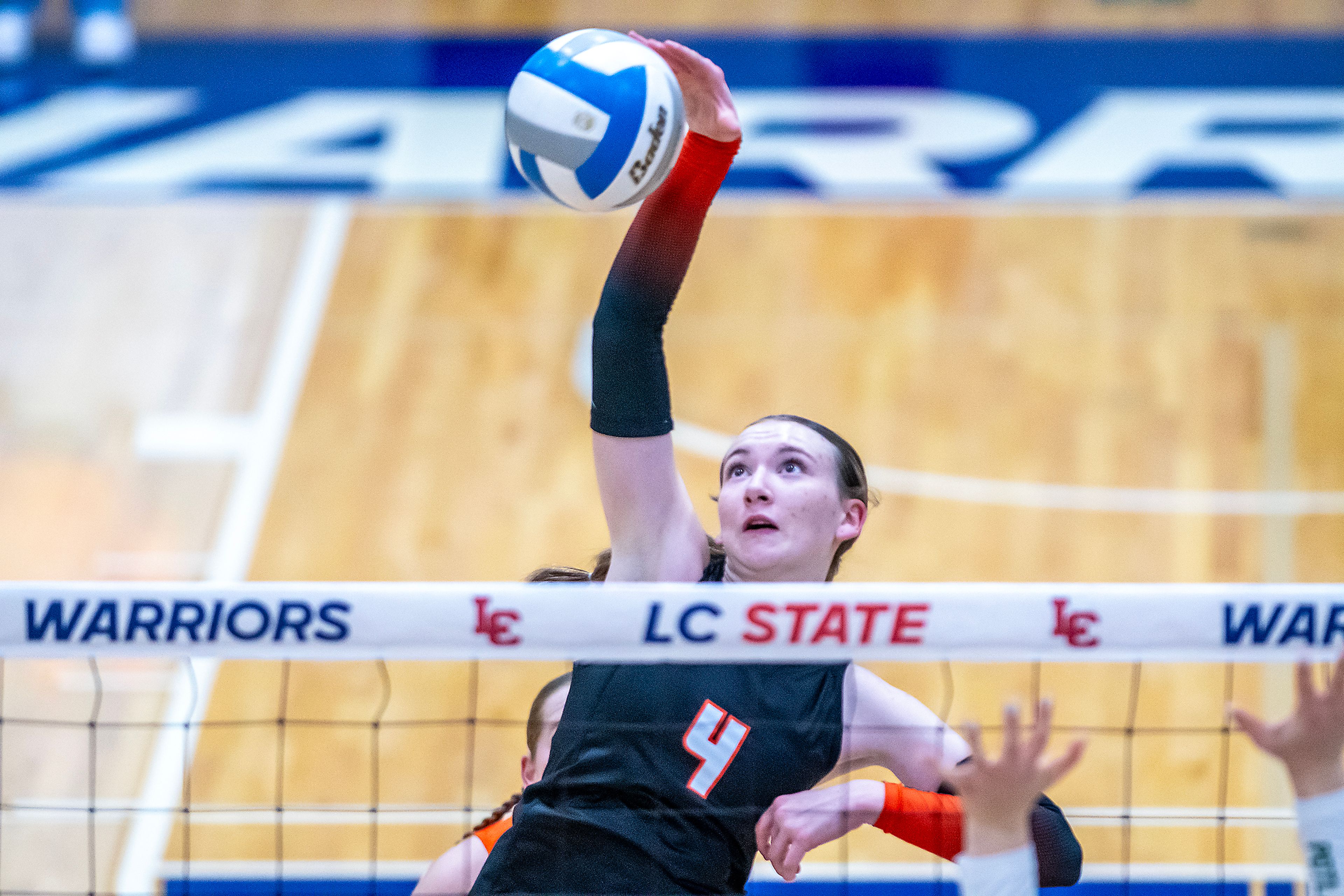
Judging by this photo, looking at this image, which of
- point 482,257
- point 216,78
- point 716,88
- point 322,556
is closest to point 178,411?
point 322,556

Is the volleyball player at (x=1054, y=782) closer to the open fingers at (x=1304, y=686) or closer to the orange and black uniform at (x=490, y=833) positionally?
the open fingers at (x=1304, y=686)

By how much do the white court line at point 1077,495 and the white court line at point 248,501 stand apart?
2.12m

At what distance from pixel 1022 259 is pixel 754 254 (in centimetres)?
163

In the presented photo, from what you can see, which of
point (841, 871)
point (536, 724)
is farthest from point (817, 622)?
point (841, 871)

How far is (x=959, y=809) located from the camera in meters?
2.79

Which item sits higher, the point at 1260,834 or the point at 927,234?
the point at 927,234

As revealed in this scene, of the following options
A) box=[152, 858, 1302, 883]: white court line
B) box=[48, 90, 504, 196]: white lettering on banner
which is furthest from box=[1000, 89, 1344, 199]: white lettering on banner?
box=[152, 858, 1302, 883]: white court line

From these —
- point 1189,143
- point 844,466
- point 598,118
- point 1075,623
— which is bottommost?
point 1075,623

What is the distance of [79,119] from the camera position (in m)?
11.2

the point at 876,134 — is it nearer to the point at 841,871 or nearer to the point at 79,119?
the point at 79,119

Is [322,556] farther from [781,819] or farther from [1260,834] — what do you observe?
[781,819]

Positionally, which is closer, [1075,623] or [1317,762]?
[1317,762]

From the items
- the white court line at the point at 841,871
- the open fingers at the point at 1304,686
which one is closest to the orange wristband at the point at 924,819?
the open fingers at the point at 1304,686

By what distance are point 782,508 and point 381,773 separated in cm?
344
